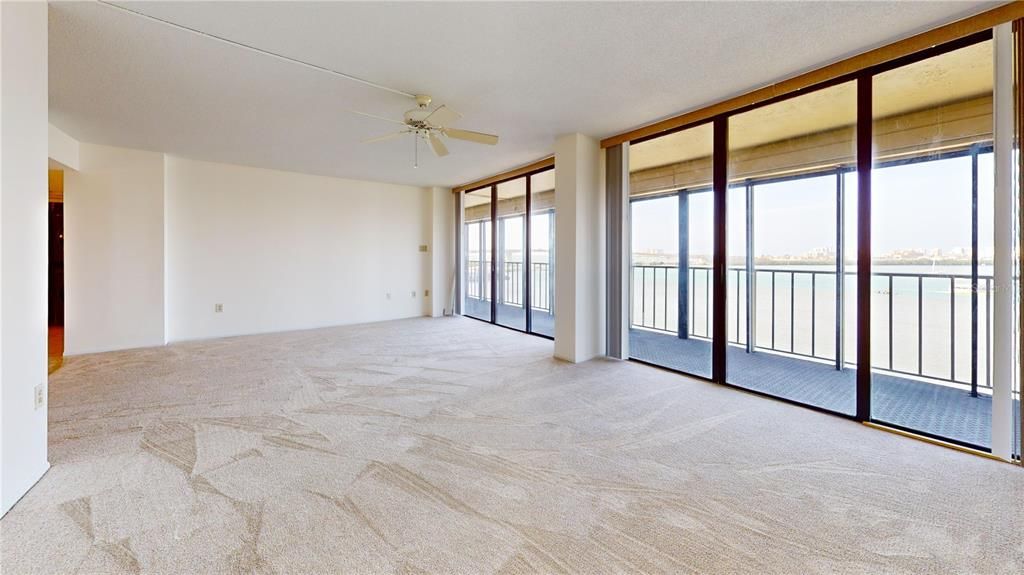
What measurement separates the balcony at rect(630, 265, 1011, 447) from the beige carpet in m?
0.53

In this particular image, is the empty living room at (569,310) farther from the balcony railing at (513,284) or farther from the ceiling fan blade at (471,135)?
the balcony railing at (513,284)

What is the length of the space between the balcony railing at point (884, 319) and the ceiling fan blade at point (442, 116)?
2.72 meters

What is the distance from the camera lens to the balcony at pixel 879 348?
2.80 metres

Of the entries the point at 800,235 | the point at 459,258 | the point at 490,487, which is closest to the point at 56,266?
the point at 459,258

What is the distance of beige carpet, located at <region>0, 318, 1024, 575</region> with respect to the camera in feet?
5.25

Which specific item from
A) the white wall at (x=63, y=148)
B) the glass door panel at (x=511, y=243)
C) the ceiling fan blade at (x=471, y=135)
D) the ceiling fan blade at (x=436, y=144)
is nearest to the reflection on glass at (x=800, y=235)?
the ceiling fan blade at (x=471, y=135)

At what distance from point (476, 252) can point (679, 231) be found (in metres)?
4.37

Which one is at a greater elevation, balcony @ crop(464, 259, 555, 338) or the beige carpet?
balcony @ crop(464, 259, 555, 338)

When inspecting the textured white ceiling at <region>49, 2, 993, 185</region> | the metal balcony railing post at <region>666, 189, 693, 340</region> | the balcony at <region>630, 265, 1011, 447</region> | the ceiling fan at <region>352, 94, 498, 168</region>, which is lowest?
the balcony at <region>630, 265, 1011, 447</region>

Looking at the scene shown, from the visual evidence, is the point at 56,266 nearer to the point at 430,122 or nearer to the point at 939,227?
the point at 430,122

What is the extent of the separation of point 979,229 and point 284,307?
762cm

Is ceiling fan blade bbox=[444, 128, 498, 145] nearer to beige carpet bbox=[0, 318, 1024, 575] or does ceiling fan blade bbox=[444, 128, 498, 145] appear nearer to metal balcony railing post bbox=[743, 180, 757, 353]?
beige carpet bbox=[0, 318, 1024, 575]

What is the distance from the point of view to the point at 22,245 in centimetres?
200

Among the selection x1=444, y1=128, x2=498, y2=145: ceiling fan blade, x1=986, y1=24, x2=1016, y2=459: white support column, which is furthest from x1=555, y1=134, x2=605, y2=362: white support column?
x1=986, y1=24, x2=1016, y2=459: white support column
